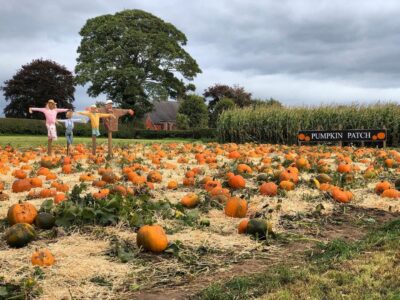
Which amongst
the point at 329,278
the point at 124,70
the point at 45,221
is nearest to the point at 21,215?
the point at 45,221

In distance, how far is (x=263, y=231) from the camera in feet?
13.1

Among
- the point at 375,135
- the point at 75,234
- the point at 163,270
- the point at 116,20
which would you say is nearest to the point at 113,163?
the point at 75,234

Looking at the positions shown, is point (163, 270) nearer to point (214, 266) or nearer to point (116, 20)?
point (214, 266)

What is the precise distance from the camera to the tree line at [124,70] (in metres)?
44.6

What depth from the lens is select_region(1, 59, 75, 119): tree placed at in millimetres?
51125

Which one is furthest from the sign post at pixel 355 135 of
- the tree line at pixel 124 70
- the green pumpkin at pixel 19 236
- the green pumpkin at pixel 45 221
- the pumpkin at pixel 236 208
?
the tree line at pixel 124 70

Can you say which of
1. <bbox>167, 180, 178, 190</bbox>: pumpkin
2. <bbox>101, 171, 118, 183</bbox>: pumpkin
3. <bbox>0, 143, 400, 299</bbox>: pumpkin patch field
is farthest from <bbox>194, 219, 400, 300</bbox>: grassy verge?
<bbox>101, 171, 118, 183</bbox>: pumpkin

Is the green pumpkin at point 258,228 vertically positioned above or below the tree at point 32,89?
below

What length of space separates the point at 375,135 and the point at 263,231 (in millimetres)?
13782

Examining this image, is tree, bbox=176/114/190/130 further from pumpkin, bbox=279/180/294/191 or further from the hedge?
pumpkin, bbox=279/180/294/191

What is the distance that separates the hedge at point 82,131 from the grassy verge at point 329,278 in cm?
2667

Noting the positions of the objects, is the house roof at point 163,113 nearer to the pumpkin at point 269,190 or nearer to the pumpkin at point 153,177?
the pumpkin at point 153,177

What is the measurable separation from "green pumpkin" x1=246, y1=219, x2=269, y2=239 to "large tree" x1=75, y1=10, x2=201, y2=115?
40.1 metres

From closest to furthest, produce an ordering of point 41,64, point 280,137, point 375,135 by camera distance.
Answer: point 375,135
point 280,137
point 41,64
